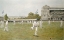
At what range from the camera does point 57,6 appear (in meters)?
2.53

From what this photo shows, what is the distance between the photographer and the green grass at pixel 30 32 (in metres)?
2.39

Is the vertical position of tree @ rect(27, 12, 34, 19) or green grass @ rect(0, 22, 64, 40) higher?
tree @ rect(27, 12, 34, 19)

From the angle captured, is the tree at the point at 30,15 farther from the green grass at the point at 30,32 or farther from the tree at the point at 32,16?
the green grass at the point at 30,32

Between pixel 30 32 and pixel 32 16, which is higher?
pixel 32 16

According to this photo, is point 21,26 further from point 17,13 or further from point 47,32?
point 47,32

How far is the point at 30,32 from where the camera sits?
2.43m

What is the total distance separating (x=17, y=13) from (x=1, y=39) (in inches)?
19.1

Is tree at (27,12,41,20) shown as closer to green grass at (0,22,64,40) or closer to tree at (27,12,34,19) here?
tree at (27,12,34,19)

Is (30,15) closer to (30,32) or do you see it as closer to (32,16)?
(32,16)

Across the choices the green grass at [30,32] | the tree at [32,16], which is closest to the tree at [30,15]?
the tree at [32,16]

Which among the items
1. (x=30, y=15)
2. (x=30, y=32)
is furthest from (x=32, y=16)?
(x=30, y=32)

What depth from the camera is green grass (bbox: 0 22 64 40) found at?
2395 mm

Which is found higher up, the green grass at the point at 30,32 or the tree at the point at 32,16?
the tree at the point at 32,16

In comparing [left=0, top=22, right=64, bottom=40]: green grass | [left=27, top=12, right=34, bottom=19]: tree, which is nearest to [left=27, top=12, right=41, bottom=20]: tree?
[left=27, top=12, right=34, bottom=19]: tree
